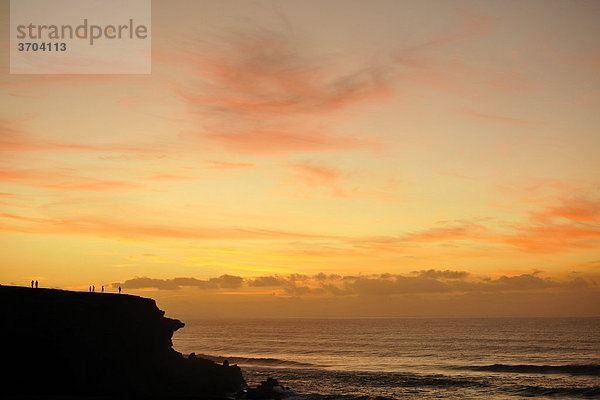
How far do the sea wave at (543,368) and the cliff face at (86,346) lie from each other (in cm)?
4821

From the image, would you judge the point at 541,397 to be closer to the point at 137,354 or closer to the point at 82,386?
the point at 137,354

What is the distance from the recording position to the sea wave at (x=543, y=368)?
223 feet

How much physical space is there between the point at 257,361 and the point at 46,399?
59132 millimetres

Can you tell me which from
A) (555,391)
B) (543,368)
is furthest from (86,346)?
(543,368)

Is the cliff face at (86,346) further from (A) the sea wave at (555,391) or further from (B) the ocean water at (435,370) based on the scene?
(A) the sea wave at (555,391)

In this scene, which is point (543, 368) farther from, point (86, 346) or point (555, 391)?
point (86, 346)

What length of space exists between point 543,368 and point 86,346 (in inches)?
2610

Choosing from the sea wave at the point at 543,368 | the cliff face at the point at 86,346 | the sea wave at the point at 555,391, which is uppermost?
the cliff face at the point at 86,346

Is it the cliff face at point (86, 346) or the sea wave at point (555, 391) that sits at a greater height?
the cliff face at point (86, 346)

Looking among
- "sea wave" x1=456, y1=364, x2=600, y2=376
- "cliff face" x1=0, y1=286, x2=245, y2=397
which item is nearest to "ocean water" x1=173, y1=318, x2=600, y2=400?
"sea wave" x1=456, y1=364, x2=600, y2=376

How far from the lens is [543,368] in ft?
236

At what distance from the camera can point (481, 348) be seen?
10638 centimetres

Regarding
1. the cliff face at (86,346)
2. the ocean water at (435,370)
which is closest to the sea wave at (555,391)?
the ocean water at (435,370)

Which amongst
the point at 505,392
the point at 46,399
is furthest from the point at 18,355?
the point at 505,392
